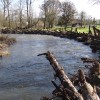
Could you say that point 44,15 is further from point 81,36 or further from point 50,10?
point 81,36

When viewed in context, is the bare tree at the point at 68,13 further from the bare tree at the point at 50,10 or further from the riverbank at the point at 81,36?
the riverbank at the point at 81,36

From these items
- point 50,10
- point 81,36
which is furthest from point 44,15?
point 81,36

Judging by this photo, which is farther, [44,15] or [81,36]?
[44,15]

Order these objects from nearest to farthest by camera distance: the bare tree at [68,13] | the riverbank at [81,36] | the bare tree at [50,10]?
the riverbank at [81,36]
the bare tree at [68,13]
the bare tree at [50,10]

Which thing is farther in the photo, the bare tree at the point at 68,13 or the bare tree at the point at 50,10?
the bare tree at the point at 50,10

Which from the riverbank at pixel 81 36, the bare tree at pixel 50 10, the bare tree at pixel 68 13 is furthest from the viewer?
the bare tree at pixel 50 10

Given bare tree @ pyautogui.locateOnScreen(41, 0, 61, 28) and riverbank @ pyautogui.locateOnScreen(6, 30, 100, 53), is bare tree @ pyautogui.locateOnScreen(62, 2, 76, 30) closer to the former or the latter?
bare tree @ pyautogui.locateOnScreen(41, 0, 61, 28)

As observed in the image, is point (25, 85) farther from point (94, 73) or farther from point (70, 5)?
point (70, 5)

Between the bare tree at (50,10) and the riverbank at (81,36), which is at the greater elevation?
the bare tree at (50,10)

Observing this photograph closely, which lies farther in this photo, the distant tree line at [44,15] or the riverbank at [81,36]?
the distant tree line at [44,15]

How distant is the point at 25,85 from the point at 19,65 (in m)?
7.75

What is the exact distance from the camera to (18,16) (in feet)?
362

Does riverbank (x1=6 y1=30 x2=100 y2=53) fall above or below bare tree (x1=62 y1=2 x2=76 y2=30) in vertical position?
below

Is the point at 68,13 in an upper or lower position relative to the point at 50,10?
lower
